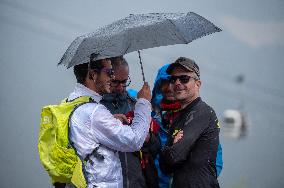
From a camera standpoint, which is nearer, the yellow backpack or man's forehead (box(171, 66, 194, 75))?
the yellow backpack

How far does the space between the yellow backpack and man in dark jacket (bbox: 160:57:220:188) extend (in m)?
0.49

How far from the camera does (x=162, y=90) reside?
10.2 ft

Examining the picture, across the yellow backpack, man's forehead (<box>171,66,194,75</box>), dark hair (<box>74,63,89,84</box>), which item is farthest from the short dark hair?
man's forehead (<box>171,66,194,75</box>)

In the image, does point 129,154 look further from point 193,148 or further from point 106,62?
point 106,62

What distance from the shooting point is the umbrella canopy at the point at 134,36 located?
98.2 inches

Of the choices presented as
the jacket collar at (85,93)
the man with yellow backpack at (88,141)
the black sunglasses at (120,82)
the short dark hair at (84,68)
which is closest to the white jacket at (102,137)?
the man with yellow backpack at (88,141)

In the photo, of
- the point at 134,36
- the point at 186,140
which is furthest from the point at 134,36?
the point at 186,140

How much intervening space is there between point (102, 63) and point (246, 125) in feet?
19.7

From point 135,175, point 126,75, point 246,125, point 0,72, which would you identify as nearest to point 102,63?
point 126,75

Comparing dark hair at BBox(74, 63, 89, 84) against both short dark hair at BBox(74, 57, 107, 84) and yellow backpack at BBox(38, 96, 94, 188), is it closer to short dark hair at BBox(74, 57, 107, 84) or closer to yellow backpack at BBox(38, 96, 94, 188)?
short dark hair at BBox(74, 57, 107, 84)

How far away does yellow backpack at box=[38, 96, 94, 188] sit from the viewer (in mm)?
2449

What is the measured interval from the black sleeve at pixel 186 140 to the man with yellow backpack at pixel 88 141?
0.65ft

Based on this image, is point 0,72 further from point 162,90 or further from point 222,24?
point 222,24

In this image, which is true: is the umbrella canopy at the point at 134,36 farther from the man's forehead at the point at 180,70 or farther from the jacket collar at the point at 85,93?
the man's forehead at the point at 180,70
